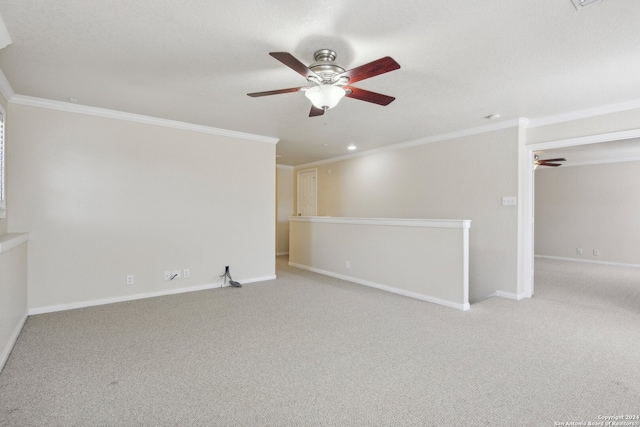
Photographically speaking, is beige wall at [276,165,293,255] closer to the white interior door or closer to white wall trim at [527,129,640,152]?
the white interior door

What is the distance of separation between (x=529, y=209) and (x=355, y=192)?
321cm

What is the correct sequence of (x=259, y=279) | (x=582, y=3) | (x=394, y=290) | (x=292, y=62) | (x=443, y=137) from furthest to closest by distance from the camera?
1. (x=259, y=279)
2. (x=443, y=137)
3. (x=394, y=290)
4. (x=292, y=62)
5. (x=582, y=3)

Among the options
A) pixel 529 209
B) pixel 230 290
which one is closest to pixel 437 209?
pixel 529 209

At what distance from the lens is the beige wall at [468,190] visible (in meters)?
4.40

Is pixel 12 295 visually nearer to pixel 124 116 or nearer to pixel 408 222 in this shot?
pixel 124 116

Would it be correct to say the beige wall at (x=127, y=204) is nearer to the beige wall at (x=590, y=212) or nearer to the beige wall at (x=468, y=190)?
the beige wall at (x=468, y=190)

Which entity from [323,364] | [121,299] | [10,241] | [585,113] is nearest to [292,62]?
[323,364]

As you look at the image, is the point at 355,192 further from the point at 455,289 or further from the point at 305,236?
the point at 455,289

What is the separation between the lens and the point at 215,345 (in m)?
2.82

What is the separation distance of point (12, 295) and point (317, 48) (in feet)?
10.7

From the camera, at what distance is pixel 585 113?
12.9 feet

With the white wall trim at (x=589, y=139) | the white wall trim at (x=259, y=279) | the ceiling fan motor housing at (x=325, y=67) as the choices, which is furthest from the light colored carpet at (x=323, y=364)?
the ceiling fan motor housing at (x=325, y=67)

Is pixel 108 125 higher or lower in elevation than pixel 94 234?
higher

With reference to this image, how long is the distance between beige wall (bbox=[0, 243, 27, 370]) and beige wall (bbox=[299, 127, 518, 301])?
5104 millimetres
